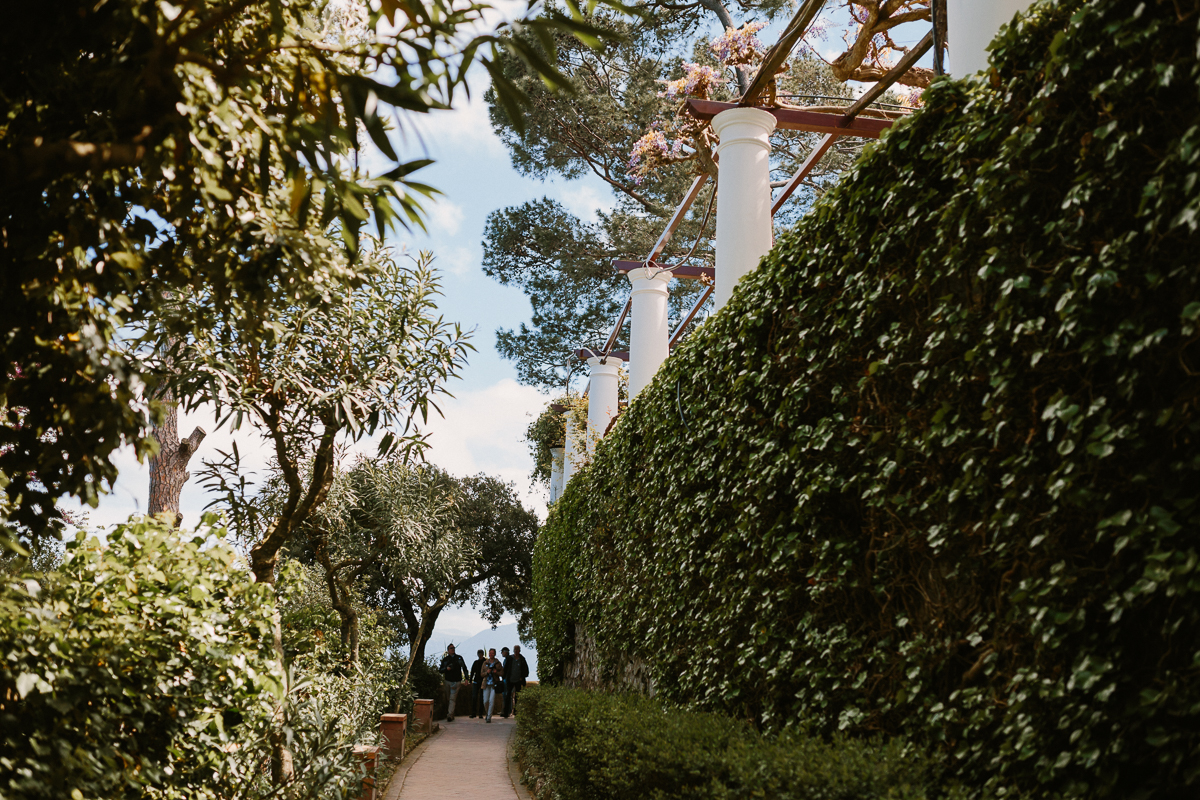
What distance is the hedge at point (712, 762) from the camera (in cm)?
307

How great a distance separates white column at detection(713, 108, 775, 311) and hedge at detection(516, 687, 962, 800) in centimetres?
375

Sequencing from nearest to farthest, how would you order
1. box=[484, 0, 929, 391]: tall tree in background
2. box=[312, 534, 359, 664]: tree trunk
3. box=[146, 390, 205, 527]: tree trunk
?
box=[312, 534, 359, 664]: tree trunk < box=[146, 390, 205, 527]: tree trunk < box=[484, 0, 929, 391]: tall tree in background

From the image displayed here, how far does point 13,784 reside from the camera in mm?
2361

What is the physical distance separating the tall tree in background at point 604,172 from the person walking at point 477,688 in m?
7.27

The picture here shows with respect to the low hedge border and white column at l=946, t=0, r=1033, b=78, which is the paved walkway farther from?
white column at l=946, t=0, r=1033, b=78

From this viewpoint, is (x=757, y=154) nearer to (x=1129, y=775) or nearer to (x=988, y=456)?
(x=988, y=456)

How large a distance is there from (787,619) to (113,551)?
10.5 feet

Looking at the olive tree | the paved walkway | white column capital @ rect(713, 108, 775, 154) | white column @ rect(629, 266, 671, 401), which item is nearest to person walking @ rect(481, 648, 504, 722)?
the paved walkway

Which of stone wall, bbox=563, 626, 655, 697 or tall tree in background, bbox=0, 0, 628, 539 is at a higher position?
tall tree in background, bbox=0, 0, 628, 539

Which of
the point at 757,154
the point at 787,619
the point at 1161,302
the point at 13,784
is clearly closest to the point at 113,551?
the point at 13,784

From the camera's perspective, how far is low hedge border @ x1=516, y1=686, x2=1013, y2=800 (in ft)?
10.1

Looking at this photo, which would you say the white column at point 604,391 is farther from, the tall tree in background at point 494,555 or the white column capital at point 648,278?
the tall tree in background at point 494,555

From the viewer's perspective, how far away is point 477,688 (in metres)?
22.0

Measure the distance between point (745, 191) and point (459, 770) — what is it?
340 inches
